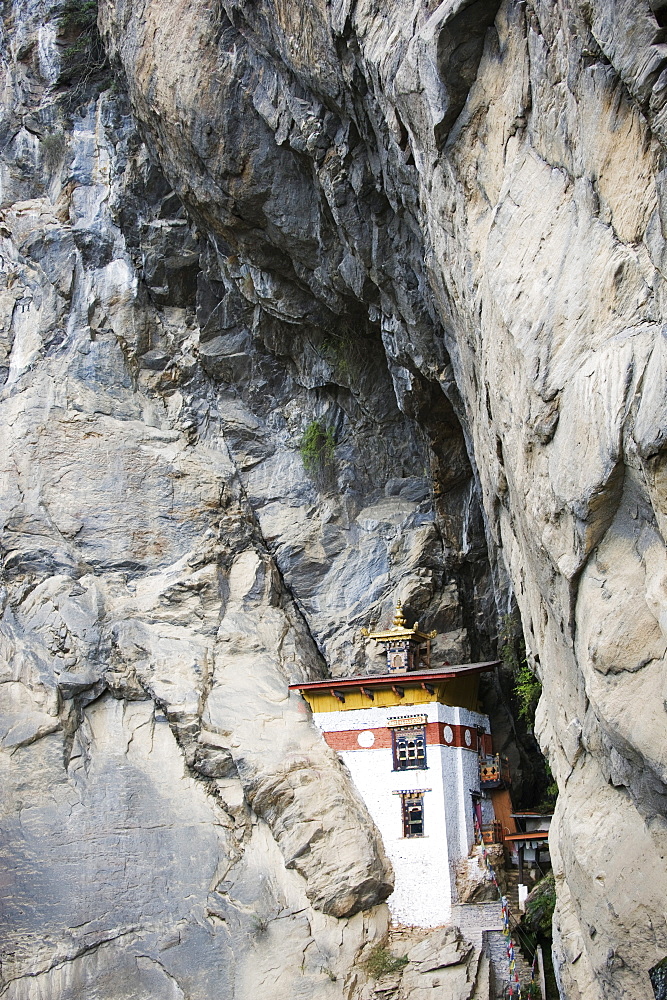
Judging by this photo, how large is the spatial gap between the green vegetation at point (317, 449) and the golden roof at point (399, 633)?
Result: 459 cm

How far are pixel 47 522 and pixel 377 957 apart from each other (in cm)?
1296

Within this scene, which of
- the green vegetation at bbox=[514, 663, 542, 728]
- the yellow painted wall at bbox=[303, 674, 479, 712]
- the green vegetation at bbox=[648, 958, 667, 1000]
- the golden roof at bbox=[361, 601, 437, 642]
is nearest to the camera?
the green vegetation at bbox=[648, 958, 667, 1000]

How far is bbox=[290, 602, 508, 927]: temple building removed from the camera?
63.8ft

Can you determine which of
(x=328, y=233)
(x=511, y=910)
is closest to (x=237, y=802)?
(x=511, y=910)

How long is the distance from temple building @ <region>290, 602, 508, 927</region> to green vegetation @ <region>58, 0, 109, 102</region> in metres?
18.9

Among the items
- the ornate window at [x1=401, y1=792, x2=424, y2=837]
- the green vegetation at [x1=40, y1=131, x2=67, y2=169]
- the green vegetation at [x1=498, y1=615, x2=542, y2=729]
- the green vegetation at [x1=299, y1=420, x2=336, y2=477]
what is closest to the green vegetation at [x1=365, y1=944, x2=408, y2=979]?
the ornate window at [x1=401, y1=792, x2=424, y2=837]

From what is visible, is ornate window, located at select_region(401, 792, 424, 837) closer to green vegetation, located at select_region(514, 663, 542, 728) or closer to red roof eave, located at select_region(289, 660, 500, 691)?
red roof eave, located at select_region(289, 660, 500, 691)

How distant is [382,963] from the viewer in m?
17.8

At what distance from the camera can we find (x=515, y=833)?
2108 cm

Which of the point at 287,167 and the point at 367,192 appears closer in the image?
the point at 367,192

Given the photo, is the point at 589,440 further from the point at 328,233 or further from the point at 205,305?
the point at 205,305

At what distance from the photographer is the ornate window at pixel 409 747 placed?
67.3 feet

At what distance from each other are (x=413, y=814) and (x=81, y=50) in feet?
78.7

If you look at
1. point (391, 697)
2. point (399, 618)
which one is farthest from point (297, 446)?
point (391, 697)
